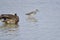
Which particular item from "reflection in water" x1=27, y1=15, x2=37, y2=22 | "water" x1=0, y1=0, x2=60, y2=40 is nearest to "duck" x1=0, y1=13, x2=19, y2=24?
"water" x1=0, y1=0, x2=60, y2=40

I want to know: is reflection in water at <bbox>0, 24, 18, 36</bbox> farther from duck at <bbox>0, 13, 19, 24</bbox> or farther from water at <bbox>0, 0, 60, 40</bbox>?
duck at <bbox>0, 13, 19, 24</bbox>

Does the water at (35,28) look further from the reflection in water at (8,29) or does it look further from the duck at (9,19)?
the duck at (9,19)

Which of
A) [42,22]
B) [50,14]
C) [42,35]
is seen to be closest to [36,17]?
[50,14]

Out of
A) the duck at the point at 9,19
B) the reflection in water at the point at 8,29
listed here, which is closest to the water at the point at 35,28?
the reflection in water at the point at 8,29

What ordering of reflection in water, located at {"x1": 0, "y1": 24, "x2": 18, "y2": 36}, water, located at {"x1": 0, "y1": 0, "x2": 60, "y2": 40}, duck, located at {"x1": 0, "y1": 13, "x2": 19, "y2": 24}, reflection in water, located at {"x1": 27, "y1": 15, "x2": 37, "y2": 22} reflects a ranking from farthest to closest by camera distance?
reflection in water, located at {"x1": 27, "y1": 15, "x2": 37, "y2": 22}
duck, located at {"x1": 0, "y1": 13, "x2": 19, "y2": 24}
reflection in water, located at {"x1": 0, "y1": 24, "x2": 18, "y2": 36}
water, located at {"x1": 0, "y1": 0, "x2": 60, "y2": 40}

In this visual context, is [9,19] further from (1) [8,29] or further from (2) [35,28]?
(2) [35,28]

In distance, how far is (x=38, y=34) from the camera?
8.71 metres

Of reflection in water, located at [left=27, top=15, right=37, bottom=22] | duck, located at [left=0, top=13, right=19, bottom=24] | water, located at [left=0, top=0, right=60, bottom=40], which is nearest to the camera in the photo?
water, located at [left=0, top=0, right=60, bottom=40]

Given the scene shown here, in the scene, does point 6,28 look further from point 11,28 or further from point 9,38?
point 9,38

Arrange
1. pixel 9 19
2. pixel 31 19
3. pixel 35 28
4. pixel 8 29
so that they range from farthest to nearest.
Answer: pixel 31 19
pixel 9 19
pixel 35 28
pixel 8 29

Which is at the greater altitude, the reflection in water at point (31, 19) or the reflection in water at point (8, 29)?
the reflection in water at point (8, 29)

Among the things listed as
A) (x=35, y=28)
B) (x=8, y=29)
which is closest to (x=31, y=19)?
(x=35, y=28)

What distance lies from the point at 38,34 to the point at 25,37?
1.54 feet

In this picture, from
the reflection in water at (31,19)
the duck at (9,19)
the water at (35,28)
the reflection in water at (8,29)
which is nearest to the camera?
the water at (35,28)
